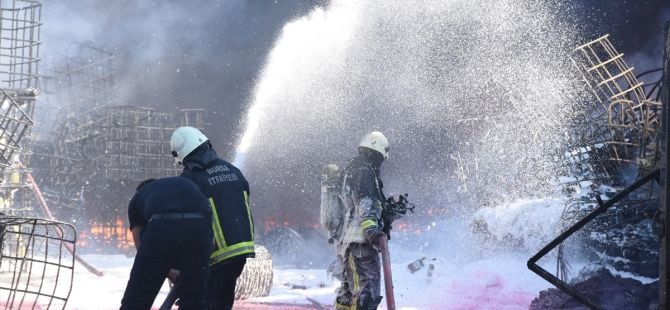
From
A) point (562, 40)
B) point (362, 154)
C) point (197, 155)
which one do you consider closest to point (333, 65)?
point (562, 40)

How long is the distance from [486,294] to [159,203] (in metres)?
7.69

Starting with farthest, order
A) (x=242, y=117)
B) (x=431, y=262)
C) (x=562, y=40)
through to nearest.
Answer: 1. (x=242, y=117)
2. (x=562, y=40)
3. (x=431, y=262)

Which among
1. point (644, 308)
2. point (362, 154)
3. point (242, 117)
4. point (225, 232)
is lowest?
point (644, 308)

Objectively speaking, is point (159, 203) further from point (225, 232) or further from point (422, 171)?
point (422, 171)

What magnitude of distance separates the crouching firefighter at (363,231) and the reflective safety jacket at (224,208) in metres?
2.02

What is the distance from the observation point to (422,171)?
1035 inches

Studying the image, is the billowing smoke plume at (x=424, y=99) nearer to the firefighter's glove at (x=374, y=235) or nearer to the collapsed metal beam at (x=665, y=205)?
the firefighter's glove at (x=374, y=235)

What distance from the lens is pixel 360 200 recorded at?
7.03m

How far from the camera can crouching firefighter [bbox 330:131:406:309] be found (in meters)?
6.95

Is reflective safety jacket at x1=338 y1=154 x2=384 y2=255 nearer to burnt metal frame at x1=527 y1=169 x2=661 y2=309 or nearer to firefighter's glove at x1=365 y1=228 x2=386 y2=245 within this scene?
firefighter's glove at x1=365 y1=228 x2=386 y2=245

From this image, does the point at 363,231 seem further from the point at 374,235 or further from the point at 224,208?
the point at 224,208

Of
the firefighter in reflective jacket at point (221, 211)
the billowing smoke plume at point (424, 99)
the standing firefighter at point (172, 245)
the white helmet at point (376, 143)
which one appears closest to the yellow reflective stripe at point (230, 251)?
the firefighter in reflective jacket at point (221, 211)

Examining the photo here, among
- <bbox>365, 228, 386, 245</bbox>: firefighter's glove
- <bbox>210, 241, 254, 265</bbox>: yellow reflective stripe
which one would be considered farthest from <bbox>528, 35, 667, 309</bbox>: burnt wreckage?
<bbox>210, 241, 254, 265</bbox>: yellow reflective stripe

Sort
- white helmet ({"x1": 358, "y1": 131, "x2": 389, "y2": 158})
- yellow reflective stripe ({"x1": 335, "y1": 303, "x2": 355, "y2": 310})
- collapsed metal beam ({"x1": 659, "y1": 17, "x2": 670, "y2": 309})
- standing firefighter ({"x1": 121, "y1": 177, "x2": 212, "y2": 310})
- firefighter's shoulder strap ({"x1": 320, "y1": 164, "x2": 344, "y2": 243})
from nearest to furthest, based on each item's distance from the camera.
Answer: collapsed metal beam ({"x1": 659, "y1": 17, "x2": 670, "y2": 309}), standing firefighter ({"x1": 121, "y1": 177, "x2": 212, "y2": 310}), yellow reflective stripe ({"x1": 335, "y1": 303, "x2": 355, "y2": 310}), white helmet ({"x1": 358, "y1": 131, "x2": 389, "y2": 158}), firefighter's shoulder strap ({"x1": 320, "y1": 164, "x2": 344, "y2": 243})
